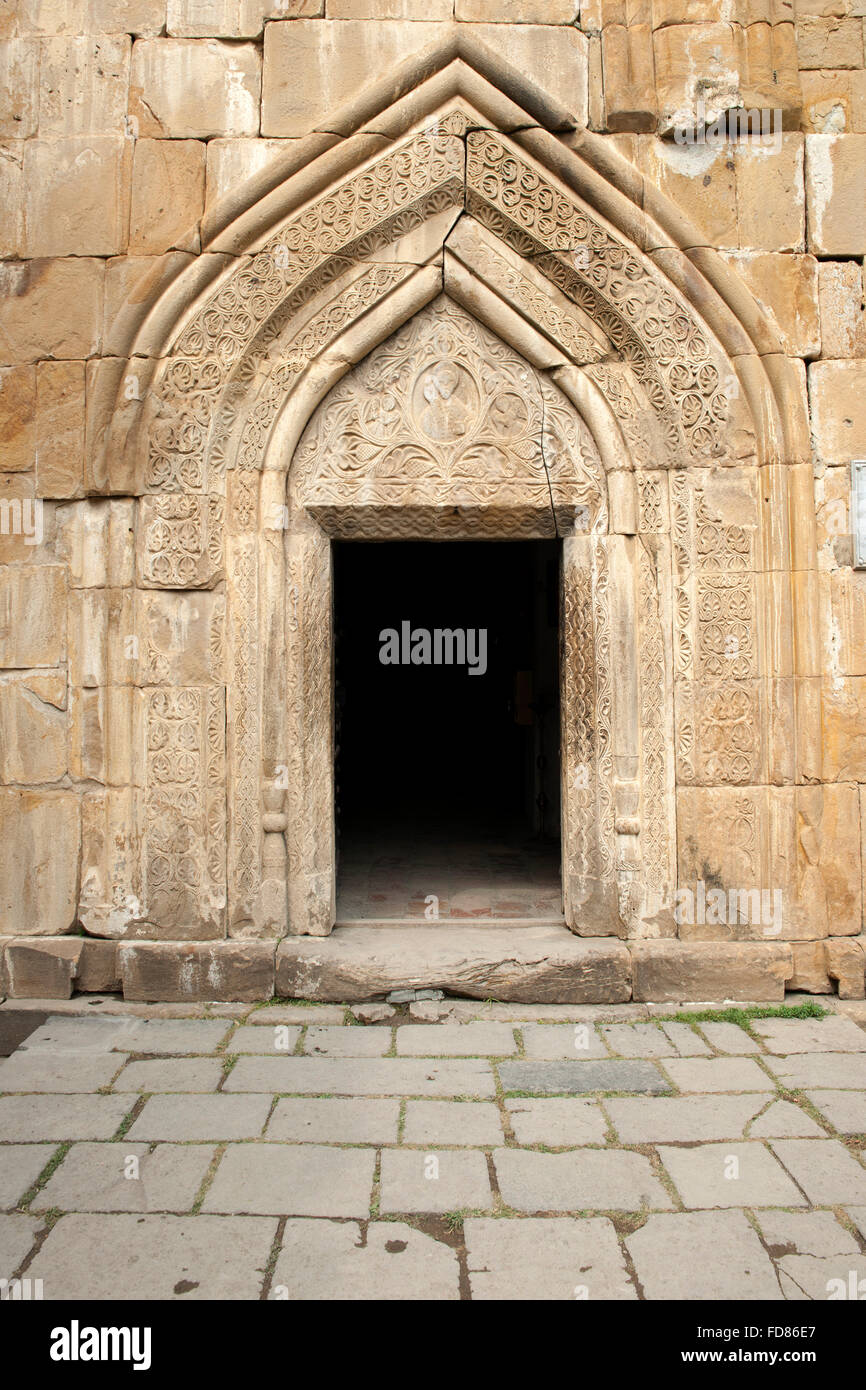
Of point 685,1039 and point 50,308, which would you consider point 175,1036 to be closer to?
point 685,1039

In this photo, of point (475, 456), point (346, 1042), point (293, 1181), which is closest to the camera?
point (293, 1181)

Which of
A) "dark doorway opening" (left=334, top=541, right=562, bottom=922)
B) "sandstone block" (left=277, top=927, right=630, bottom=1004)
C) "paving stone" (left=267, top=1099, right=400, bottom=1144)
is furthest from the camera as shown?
"dark doorway opening" (left=334, top=541, right=562, bottom=922)

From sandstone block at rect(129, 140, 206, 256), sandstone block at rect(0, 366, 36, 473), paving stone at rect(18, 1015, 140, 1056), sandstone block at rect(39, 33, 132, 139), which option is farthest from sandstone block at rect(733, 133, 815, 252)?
paving stone at rect(18, 1015, 140, 1056)

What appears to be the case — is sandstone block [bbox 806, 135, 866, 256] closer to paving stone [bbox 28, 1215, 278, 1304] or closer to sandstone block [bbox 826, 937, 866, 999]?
sandstone block [bbox 826, 937, 866, 999]

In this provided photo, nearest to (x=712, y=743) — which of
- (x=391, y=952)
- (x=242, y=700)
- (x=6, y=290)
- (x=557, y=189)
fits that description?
(x=391, y=952)

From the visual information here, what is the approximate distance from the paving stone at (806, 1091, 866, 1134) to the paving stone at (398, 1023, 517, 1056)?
118cm

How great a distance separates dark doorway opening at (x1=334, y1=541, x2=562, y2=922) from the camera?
5.86 m

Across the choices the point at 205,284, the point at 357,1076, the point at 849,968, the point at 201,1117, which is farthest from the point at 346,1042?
the point at 205,284

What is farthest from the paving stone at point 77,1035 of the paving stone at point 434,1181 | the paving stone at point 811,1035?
the paving stone at point 811,1035

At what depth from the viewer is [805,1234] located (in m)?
2.71

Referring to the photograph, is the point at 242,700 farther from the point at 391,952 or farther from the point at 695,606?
the point at 695,606

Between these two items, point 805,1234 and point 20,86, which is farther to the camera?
point 20,86

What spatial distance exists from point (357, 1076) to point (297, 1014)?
0.66 metres

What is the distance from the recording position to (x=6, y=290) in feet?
14.9
